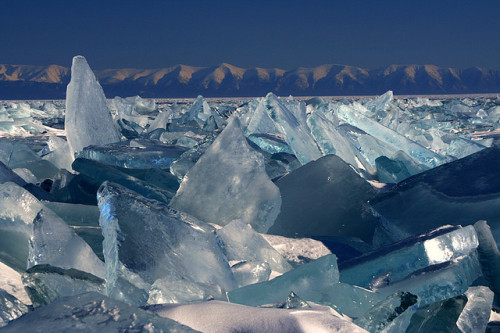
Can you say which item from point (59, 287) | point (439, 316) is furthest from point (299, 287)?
point (59, 287)

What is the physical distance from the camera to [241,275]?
3.31 feet

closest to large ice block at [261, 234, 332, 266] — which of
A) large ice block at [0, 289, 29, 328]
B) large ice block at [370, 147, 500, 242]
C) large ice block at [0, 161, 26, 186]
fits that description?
large ice block at [370, 147, 500, 242]

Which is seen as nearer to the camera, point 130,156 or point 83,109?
point 130,156

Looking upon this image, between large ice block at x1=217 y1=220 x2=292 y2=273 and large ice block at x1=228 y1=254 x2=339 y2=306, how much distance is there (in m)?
0.22

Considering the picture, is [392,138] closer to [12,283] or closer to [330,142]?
[330,142]

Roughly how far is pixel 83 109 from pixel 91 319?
1838 mm

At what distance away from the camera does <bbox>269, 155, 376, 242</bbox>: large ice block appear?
150 centimetres

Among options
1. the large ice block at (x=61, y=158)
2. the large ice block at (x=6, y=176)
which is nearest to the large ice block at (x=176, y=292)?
the large ice block at (x=6, y=176)

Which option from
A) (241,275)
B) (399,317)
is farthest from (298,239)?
(399,317)

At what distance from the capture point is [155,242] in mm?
943

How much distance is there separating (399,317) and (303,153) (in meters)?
1.36

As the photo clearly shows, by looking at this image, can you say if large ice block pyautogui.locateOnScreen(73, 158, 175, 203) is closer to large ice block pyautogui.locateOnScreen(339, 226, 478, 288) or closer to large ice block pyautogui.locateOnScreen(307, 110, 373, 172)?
large ice block pyautogui.locateOnScreen(339, 226, 478, 288)

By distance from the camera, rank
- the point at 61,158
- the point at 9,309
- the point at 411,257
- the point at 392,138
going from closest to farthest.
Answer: the point at 9,309
the point at 411,257
the point at 61,158
the point at 392,138

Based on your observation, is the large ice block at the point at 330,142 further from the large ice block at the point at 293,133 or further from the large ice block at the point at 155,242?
the large ice block at the point at 155,242
